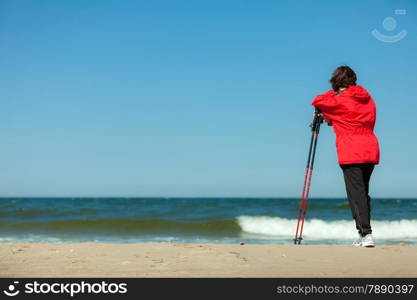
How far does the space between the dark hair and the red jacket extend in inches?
2.4

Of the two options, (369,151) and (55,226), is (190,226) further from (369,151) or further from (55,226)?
(369,151)

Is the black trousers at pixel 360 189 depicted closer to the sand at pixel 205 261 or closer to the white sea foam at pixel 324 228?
the sand at pixel 205 261

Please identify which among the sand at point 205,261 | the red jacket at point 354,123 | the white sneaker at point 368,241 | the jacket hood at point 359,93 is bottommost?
the sand at point 205,261

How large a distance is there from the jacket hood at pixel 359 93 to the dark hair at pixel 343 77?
9 centimetres

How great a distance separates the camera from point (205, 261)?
3.96m

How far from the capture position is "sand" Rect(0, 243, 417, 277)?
11.4 feet

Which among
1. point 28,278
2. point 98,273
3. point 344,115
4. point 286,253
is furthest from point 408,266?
point 28,278

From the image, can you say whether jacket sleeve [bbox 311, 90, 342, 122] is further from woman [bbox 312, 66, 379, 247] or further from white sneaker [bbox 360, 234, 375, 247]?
white sneaker [bbox 360, 234, 375, 247]

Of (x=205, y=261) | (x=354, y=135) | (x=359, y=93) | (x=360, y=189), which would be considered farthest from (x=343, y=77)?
(x=205, y=261)

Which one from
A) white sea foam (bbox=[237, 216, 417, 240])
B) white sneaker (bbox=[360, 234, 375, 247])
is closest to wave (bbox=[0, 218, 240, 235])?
white sea foam (bbox=[237, 216, 417, 240])

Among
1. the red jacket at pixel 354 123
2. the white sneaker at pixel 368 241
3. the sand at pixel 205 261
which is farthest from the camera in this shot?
the white sneaker at pixel 368 241

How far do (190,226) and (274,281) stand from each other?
13215 millimetres

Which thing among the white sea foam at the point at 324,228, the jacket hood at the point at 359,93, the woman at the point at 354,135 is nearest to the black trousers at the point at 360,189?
the woman at the point at 354,135

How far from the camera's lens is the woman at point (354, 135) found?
15.9 feet
